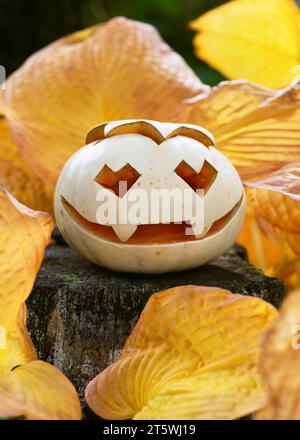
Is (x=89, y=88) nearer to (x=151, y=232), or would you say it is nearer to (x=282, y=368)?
(x=151, y=232)

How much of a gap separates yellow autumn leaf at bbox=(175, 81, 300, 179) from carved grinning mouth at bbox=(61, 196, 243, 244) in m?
0.10

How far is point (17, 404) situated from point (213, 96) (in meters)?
0.35

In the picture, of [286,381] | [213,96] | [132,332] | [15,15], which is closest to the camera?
[286,381]

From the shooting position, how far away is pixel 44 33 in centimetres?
123

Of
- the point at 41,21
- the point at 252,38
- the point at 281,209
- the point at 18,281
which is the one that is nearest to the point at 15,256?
the point at 18,281

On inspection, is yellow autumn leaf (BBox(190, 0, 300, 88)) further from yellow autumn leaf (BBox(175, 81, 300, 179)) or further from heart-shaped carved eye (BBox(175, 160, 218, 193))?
heart-shaped carved eye (BBox(175, 160, 218, 193))

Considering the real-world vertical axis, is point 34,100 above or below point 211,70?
above

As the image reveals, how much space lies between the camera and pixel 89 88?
735 millimetres

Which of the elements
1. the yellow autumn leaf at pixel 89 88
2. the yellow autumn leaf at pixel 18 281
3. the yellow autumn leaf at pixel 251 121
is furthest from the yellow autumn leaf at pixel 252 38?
the yellow autumn leaf at pixel 18 281

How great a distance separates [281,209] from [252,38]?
29 centimetres

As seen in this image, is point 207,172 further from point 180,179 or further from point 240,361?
point 240,361

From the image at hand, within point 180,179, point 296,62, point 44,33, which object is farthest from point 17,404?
point 44,33

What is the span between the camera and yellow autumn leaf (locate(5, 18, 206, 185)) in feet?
2.31

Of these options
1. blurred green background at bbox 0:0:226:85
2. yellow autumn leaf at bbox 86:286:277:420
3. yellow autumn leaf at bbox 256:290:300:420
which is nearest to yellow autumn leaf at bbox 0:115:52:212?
yellow autumn leaf at bbox 86:286:277:420
